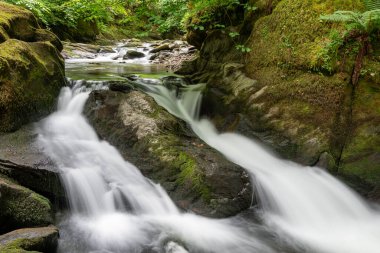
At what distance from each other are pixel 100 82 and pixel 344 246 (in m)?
4.97

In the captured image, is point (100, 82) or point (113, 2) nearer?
point (100, 82)

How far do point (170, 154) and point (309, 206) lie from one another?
2171 millimetres

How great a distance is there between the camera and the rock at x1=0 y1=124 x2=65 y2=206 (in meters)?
3.99

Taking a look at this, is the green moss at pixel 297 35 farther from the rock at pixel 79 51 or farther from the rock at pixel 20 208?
the rock at pixel 79 51

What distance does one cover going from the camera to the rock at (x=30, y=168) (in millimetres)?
3986

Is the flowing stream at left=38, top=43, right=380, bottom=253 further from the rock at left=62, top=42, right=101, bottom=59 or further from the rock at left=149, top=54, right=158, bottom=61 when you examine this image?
the rock at left=149, top=54, right=158, bottom=61

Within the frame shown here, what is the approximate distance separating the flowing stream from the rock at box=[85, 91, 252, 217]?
0.51ft

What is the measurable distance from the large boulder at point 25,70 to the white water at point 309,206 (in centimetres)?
328

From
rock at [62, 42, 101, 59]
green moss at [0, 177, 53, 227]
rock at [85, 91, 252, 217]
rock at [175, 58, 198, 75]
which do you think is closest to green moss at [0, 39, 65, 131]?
rock at [85, 91, 252, 217]

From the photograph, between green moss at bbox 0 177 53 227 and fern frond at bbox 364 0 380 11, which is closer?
green moss at bbox 0 177 53 227

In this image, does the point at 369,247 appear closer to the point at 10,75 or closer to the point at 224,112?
the point at 224,112

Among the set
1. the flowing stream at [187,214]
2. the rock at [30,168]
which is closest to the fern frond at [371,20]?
the flowing stream at [187,214]

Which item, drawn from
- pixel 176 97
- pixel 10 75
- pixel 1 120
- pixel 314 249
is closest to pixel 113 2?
pixel 176 97

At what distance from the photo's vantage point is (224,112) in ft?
21.1
